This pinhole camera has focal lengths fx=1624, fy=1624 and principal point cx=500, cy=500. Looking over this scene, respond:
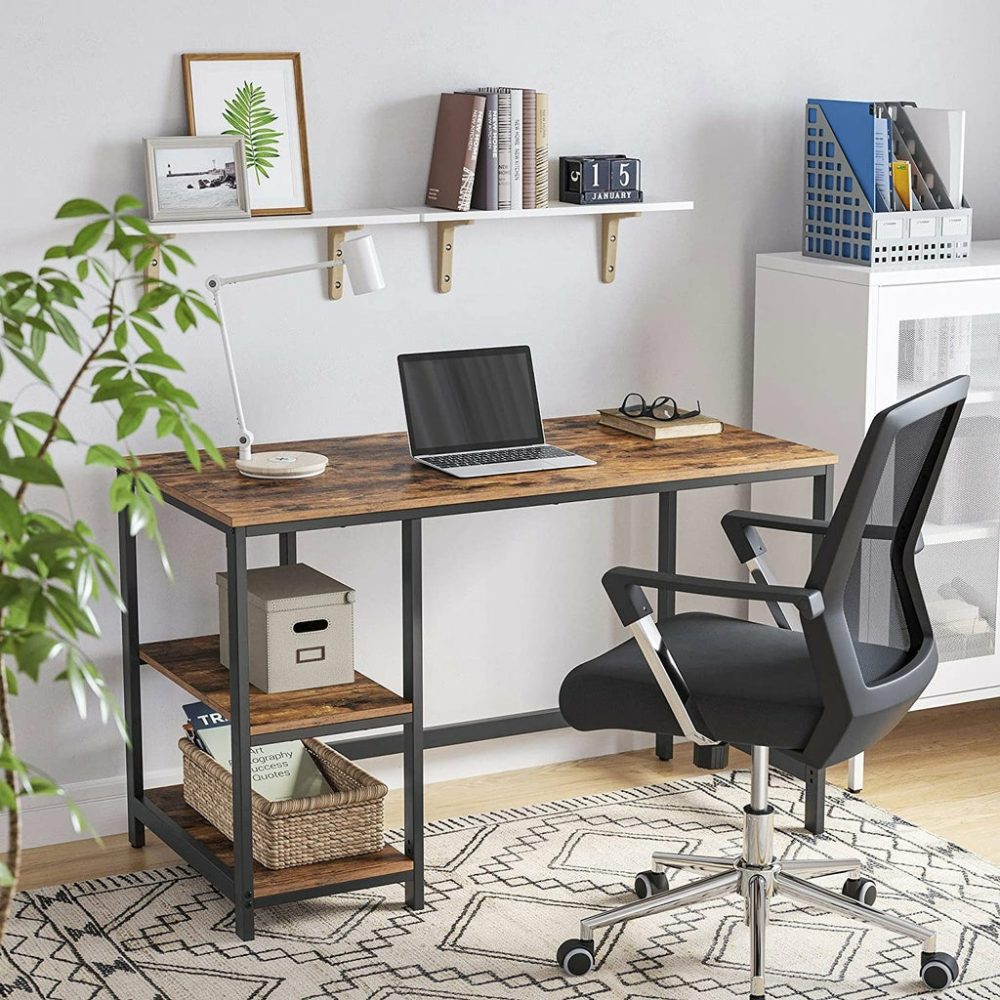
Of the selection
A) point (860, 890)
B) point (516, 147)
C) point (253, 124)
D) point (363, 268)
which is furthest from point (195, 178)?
point (860, 890)

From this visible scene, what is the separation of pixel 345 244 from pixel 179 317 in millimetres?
1572

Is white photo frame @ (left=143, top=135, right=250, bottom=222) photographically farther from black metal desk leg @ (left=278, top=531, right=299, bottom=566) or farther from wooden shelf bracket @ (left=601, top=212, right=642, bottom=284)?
wooden shelf bracket @ (left=601, top=212, right=642, bottom=284)

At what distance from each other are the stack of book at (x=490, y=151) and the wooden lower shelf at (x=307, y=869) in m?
1.29

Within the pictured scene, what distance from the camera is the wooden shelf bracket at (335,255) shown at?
10.7 ft

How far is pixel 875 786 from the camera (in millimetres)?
3555

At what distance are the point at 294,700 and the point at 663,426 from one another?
0.95 metres

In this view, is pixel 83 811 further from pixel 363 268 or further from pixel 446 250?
pixel 446 250

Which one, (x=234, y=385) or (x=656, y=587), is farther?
(x=234, y=385)

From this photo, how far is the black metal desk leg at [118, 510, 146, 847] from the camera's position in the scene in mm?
3135

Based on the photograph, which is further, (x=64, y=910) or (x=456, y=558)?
(x=456, y=558)

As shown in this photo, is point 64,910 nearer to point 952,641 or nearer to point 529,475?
point 529,475

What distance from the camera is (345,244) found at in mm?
2920

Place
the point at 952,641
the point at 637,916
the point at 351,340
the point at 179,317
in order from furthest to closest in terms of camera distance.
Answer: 1. the point at 952,641
2. the point at 351,340
3. the point at 637,916
4. the point at 179,317

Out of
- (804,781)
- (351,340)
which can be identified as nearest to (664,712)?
(804,781)
